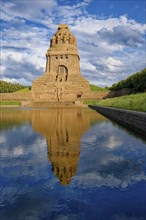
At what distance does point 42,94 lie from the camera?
82.8 meters

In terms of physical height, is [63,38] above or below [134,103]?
above

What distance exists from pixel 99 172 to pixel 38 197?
2139 millimetres

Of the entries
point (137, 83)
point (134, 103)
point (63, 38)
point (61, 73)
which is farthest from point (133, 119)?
point (63, 38)

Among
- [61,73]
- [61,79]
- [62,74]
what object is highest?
[61,73]

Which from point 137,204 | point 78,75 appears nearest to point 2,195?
point 137,204

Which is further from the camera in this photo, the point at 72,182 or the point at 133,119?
the point at 133,119

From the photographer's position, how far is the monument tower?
8244cm

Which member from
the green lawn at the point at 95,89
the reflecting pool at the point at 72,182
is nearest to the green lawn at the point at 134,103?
the reflecting pool at the point at 72,182

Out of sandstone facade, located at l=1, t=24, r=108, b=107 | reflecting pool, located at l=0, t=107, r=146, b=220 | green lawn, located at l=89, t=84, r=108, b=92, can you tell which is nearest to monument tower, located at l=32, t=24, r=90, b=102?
sandstone facade, located at l=1, t=24, r=108, b=107

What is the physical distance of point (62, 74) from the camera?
9125 cm

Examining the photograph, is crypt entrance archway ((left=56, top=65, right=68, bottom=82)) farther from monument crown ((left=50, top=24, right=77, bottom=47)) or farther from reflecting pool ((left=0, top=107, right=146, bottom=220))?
reflecting pool ((left=0, top=107, right=146, bottom=220))

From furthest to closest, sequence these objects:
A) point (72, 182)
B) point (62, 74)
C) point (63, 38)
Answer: point (63, 38), point (62, 74), point (72, 182)

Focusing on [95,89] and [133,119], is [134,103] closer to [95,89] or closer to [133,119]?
[133,119]

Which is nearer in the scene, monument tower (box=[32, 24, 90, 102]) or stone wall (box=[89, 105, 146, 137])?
stone wall (box=[89, 105, 146, 137])
